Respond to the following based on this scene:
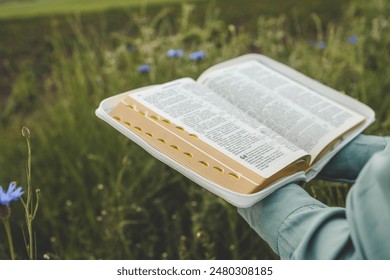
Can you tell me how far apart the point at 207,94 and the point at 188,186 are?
70 cm

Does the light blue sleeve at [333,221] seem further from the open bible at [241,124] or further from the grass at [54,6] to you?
the grass at [54,6]

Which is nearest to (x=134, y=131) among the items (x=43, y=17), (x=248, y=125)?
(x=248, y=125)

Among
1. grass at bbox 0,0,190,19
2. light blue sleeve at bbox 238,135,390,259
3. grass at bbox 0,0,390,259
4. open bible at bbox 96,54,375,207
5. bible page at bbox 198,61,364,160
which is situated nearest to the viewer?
light blue sleeve at bbox 238,135,390,259

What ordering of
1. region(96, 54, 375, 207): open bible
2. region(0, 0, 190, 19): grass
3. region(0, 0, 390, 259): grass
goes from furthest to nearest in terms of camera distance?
1. region(0, 0, 190, 19): grass
2. region(0, 0, 390, 259): grass
3. region(96, 54, 375, 207): open bible

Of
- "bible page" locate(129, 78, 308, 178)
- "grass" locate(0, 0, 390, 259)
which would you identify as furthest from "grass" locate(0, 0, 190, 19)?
"bible page" locate(129, 78, 308, 178)

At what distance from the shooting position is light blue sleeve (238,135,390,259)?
68 centimetres

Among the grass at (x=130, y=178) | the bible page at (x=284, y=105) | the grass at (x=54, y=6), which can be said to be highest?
the bible page at (x=284, y=105)

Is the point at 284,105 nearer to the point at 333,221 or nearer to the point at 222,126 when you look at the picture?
the point at 222,126

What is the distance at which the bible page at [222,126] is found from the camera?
939 mm

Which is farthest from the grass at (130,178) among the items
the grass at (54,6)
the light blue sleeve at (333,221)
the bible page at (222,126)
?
the grass at (54,6)

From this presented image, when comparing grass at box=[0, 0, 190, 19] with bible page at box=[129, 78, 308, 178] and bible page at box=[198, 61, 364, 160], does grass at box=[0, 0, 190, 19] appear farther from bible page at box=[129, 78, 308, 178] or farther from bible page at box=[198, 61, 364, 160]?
bible page at box=[129, 78, 308, 178]

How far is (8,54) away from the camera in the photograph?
3.50 m
